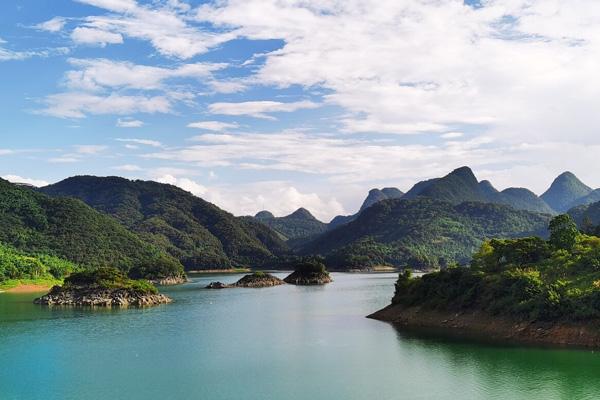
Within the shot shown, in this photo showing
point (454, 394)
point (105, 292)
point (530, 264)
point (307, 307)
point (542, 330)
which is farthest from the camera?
point (105, 292)

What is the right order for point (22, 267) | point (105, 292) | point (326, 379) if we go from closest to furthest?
point (326, 379) < point (105, 292) < point (22, 267)

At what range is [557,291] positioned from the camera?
6850cm

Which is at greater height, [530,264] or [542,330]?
[530,264]

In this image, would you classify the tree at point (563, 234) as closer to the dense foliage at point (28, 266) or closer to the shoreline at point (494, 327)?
the shoreline at point (494, 327)

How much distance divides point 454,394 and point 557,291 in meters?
29.7

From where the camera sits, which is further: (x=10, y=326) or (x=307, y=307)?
(x=307, y=307)

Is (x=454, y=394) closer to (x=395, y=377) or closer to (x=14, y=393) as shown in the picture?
(x=395, y=377)

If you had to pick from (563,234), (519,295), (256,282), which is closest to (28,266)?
(256,282)

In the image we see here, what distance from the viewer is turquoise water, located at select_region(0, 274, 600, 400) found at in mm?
47625

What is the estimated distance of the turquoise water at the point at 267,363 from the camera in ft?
156

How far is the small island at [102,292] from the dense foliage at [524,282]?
60.3m

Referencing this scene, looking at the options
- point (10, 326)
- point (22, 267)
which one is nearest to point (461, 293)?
point (10, 326)

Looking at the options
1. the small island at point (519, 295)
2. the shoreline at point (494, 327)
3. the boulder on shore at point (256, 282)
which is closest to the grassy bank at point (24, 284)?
the boulder on shore at point (256, 282)

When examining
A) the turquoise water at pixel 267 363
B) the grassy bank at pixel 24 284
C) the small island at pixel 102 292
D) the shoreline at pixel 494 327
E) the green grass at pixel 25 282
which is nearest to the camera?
the turquoise water at pixel 267 363
